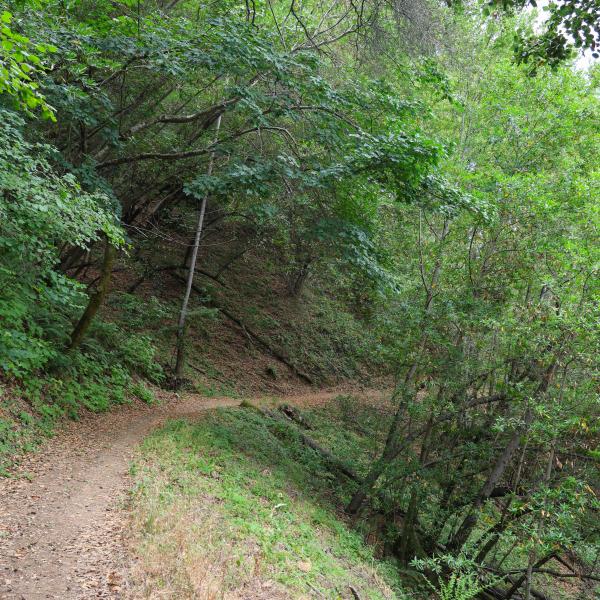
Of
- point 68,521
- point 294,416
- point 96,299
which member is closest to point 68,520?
point 68,521

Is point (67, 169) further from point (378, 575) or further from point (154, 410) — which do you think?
point (378, 575)

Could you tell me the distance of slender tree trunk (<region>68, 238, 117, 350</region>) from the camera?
36.6ft

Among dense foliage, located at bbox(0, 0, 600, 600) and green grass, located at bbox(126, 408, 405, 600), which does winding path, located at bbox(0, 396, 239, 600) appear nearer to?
green grass, located at bbox(126, 408, 405, 600)

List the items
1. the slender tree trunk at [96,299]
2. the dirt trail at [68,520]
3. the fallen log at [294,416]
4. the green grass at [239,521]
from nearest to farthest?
the dirt trail at [68,520] < the green grass at [239,521] < the slender tree trunk at [96,299] < the fallen log at [294,416]

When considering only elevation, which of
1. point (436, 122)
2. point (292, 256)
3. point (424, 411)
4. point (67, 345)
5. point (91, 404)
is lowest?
point (91, 404)

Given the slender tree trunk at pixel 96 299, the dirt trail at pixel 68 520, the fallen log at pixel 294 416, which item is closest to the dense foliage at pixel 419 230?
the slender tree trunk at pixel 96 299

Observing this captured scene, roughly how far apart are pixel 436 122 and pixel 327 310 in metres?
14.6

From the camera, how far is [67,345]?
447 inches

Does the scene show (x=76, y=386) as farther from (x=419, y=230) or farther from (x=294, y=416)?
(x=419, y=230)

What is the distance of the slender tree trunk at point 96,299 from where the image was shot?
11.2m

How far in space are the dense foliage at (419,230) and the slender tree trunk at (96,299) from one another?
0.16ft

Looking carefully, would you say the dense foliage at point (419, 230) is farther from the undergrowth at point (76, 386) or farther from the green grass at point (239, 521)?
the green grass at point (239, 521)

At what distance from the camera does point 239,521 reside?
7.41 metres

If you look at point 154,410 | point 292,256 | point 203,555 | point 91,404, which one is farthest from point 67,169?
point 292,256
